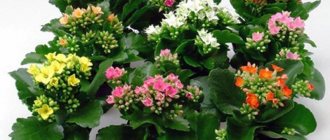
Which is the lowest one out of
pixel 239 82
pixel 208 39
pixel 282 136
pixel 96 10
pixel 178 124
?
pixel 282 136

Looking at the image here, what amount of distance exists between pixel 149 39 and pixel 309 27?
38.6 inches

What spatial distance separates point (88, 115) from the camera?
2277 mm

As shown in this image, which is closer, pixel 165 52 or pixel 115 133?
pixel 115 133

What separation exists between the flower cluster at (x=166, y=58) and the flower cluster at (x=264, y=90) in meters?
0.31

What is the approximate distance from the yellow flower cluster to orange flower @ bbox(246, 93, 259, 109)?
58cm

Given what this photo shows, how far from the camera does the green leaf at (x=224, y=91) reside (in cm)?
235

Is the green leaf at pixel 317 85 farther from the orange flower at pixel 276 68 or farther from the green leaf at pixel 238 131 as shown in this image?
the green leaf at pixel 238 131

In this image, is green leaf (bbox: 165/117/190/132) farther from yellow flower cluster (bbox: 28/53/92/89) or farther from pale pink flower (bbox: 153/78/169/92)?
yellow flower cluster (bbox: 28/53/92/89)

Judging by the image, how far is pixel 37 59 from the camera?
103 inches

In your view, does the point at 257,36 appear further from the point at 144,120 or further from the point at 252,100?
the point at 144,120

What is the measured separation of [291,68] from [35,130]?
92 centimetres

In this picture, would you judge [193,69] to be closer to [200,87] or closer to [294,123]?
[200,87]

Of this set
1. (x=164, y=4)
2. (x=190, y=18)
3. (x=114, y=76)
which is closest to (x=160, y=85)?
(x=114, y=76)

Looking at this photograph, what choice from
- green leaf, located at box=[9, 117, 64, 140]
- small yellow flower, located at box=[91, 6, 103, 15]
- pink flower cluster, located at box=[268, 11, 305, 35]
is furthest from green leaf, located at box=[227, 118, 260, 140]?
small yellow flower, located at box=[91, 6, 103, 15]
